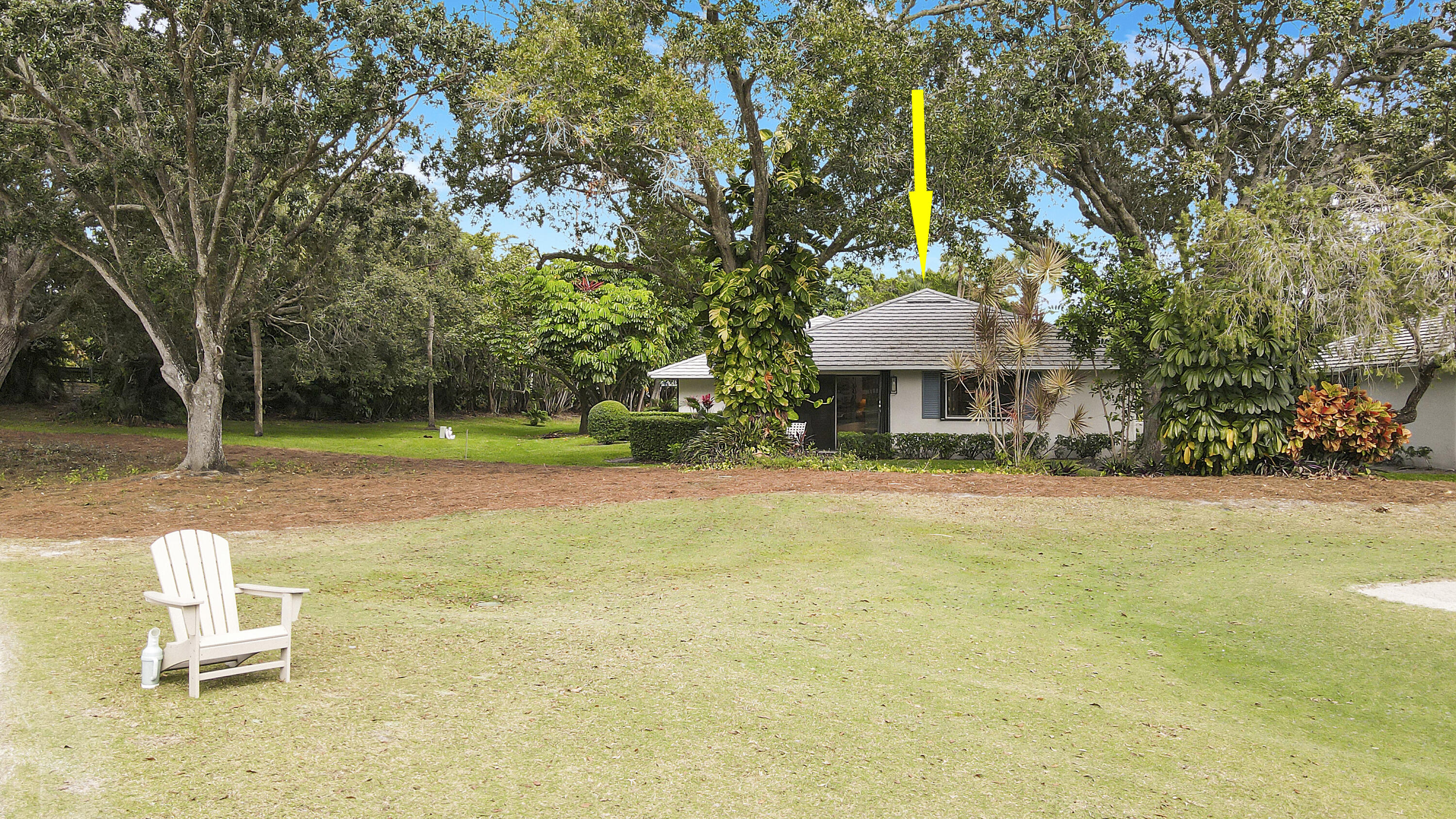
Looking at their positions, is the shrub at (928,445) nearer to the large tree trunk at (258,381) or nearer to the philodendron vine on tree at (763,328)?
the philodendron vine on tree at (763,328)

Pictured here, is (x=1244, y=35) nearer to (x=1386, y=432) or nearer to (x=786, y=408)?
(x=1386, y=432)

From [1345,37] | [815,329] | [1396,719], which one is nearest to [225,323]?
[815,329]

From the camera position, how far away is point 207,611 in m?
5.82

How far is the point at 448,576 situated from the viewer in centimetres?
942

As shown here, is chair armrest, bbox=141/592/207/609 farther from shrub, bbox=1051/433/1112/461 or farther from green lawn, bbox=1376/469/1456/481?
shrub, bbox=1051/433/1112/461

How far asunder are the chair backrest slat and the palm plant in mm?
16680

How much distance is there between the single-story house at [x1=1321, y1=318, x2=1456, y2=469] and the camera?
63.5ft

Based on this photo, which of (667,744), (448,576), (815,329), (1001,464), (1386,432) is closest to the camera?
(667,744)

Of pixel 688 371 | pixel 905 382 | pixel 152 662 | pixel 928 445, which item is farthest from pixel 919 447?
pixel 152 662

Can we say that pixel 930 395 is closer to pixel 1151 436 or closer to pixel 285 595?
pixel 1151 436

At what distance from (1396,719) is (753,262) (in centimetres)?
1613

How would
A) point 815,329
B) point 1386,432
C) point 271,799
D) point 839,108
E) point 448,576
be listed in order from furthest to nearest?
1. point 815,329
2. point 839,108
3. point 1386,432
4. point 448,576
5. point 271,799

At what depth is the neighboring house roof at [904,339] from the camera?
2500 cm

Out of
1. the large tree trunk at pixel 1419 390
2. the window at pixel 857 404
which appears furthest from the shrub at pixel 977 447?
the large tree trunk at pixel 1419 390
